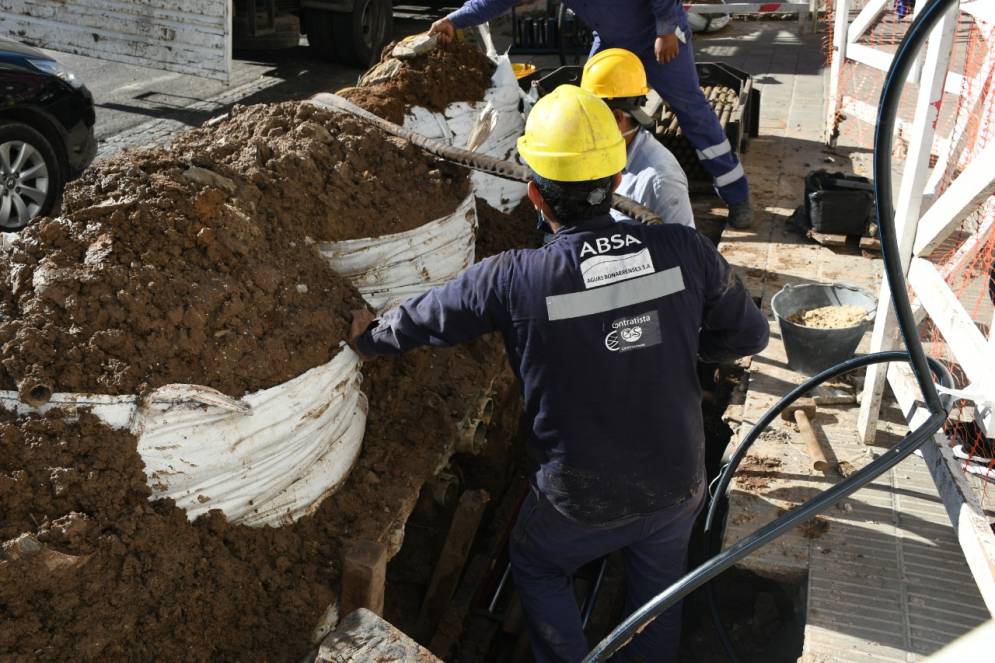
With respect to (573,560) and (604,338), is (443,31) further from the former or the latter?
(573,560)

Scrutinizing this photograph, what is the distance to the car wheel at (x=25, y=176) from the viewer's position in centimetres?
600

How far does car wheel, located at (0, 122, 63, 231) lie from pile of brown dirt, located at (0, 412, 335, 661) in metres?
4.08

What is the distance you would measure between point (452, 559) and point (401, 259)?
1.26 meters

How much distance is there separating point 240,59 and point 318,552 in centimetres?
947

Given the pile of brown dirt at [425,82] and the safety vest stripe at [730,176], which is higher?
the pile of brown dirt at [425,82]

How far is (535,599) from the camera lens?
315cm

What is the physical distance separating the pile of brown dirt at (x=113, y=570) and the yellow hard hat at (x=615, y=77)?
2390 mm

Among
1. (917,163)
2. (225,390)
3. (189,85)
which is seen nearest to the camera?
(225,390)

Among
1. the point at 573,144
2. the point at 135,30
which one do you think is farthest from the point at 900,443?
the point at 135,30

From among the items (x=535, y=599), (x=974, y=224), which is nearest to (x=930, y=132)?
(x=974, y=224)

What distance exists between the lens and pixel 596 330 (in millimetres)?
2629

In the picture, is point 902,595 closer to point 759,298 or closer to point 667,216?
point 667,216

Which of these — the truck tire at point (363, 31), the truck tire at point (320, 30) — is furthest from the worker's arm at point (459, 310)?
the truck tire at point (320, 30)

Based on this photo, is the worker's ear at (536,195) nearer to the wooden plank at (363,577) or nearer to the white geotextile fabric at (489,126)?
the wooden plank at (363,577)
